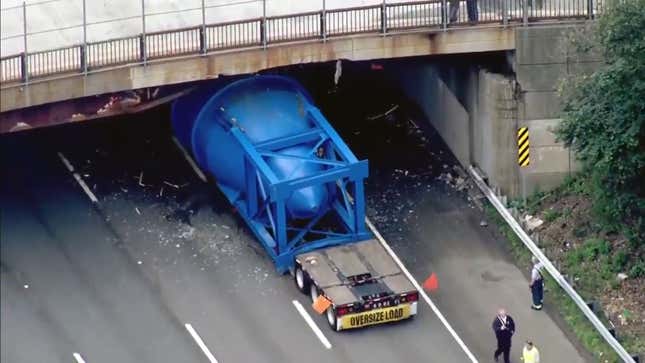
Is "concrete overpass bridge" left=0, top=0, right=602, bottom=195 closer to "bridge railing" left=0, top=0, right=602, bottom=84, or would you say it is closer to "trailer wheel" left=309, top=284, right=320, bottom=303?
"bridge railing" left=0, top=0, right=602, bottom=84

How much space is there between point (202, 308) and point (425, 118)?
32.3 ft

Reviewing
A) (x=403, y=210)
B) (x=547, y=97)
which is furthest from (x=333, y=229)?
(x=547, y=97)

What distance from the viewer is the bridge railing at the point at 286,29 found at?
121 feet

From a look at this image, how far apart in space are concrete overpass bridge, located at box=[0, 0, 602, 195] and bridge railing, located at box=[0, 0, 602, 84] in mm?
23

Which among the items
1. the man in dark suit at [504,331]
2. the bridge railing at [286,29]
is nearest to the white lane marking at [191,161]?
the bridge railing at [286,29]

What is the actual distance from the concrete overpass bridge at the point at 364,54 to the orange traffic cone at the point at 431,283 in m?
3.71

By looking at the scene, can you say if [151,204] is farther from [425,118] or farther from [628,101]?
[628,101]

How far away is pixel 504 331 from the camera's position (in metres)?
34.5

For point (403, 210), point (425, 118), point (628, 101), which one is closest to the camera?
point (628, 101)

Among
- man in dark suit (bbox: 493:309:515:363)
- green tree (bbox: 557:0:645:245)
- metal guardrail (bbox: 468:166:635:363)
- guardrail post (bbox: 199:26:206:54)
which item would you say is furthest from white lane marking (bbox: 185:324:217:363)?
green tree (bbox: 557:0:645:245)

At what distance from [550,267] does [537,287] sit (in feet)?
4.51

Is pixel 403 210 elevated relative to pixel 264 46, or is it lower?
lower

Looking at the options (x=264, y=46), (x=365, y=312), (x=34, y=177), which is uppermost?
(x=264, y=46)

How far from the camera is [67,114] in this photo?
37750mm
